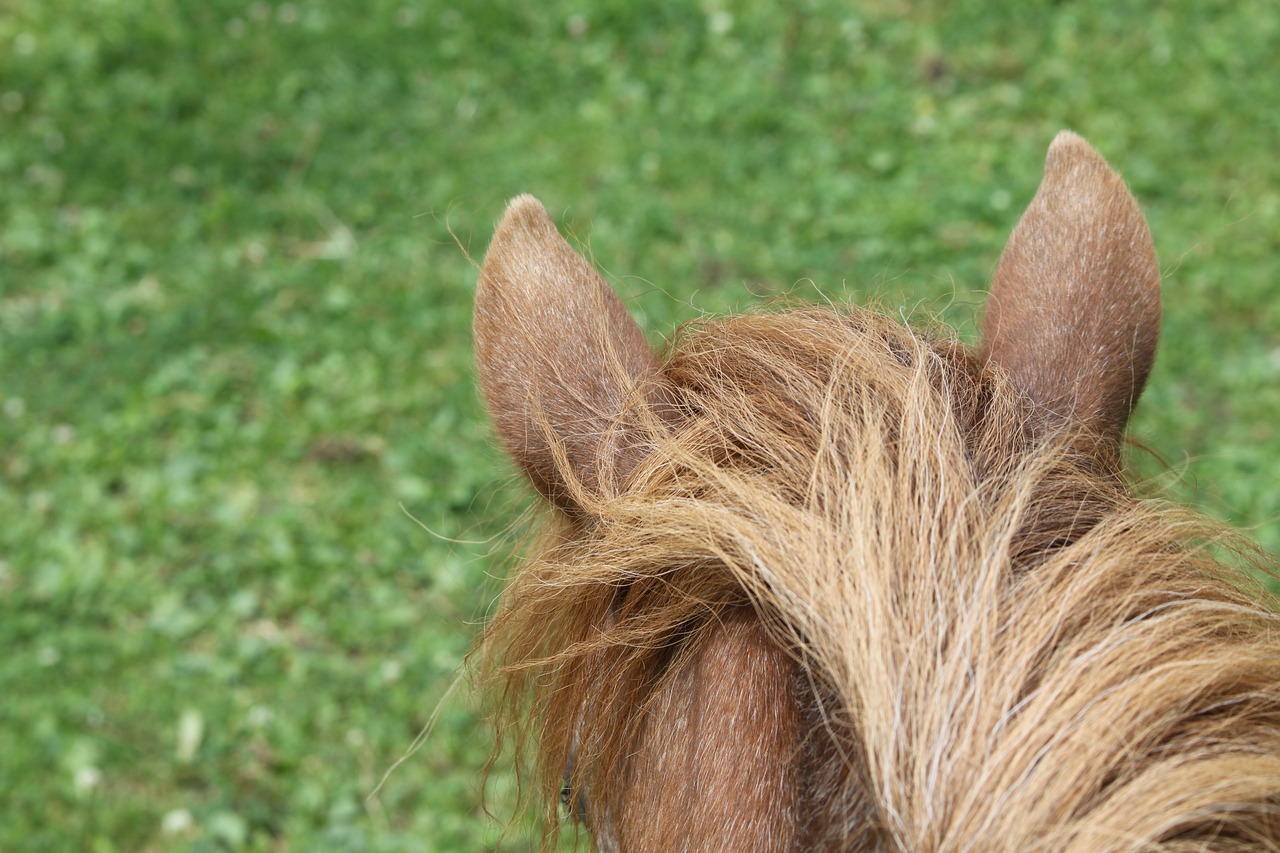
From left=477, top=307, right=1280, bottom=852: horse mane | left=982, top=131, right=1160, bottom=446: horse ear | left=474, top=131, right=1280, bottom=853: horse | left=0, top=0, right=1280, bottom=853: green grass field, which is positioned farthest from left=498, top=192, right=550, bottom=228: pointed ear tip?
left=0, top=0, right=1280, bottom=853: green grass field

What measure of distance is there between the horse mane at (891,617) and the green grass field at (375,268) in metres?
1.84

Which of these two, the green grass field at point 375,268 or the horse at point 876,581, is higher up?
the horse at point 876,581

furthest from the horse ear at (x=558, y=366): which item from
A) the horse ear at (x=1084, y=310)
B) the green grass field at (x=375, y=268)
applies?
the green grass field at (x=375, y=268)

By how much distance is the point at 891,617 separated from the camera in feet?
3.39

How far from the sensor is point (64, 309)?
4.30 metres

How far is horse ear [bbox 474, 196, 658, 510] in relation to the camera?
134cm

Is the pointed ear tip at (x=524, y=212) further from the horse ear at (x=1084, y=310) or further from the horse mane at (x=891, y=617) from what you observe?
the horse ear at (x=1084, y=310)

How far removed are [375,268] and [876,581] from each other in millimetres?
3660

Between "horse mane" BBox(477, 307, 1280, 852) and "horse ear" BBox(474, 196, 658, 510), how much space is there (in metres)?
0.02

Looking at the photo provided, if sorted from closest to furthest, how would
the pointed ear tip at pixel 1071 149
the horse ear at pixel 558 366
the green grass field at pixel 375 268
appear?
the horse ear at pixel 558 366 → the pointed ear tip at pixel 1071 149 → the green grass field at pixel 375 268

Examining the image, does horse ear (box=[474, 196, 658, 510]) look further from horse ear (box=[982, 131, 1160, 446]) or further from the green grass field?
the green grass field

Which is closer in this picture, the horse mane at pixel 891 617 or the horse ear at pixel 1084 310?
the horse mane at pixel 891 617

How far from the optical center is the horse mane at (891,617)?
0.95 meters

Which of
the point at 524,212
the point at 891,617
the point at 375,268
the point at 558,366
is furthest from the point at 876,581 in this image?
the point at 375,268
